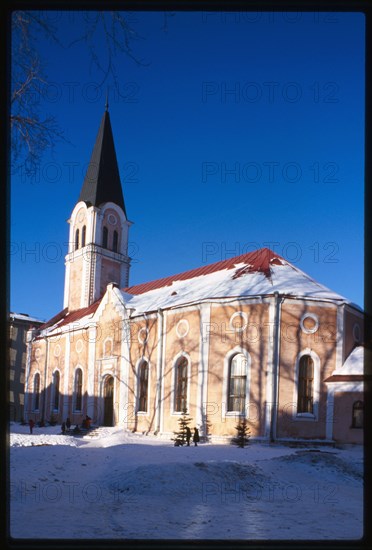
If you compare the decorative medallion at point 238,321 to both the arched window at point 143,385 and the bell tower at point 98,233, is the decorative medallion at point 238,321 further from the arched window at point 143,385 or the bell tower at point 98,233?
the bell tower at point 98,233

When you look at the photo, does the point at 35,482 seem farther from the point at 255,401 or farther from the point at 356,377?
the point at 356,377

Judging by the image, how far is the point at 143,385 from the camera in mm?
26562

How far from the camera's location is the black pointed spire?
39.9 meters

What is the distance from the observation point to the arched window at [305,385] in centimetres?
2130

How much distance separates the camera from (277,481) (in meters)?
12.1

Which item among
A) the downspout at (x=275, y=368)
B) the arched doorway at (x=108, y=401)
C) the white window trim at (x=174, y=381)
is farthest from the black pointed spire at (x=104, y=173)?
the downspout at (x=275, y=368)

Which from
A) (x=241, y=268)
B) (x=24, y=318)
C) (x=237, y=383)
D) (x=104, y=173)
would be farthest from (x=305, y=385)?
(x=24, y=318)

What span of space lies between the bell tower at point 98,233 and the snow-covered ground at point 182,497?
915 inches

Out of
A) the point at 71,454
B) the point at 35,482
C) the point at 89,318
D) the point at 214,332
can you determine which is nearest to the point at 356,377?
the point at 214,332

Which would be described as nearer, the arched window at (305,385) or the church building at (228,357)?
the church building at (228,357)

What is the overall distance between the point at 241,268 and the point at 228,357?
540 cm

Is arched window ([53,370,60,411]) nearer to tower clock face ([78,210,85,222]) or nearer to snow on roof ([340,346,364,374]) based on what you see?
tower clock face ([78,210,85,222])

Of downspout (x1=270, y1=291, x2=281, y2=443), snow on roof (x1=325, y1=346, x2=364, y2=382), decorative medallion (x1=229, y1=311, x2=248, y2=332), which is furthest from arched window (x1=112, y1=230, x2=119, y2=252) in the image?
snow on roof (x1=325, y1=346, x2=364, y2=382)

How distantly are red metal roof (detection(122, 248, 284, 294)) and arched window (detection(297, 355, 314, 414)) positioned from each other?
448cm
